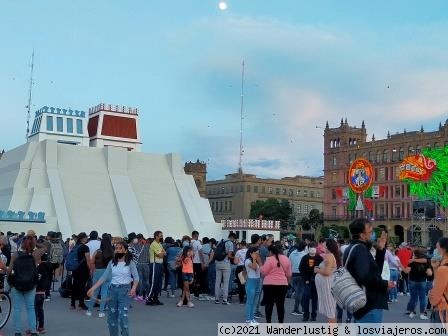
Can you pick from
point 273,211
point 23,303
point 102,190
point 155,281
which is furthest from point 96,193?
point 273,211

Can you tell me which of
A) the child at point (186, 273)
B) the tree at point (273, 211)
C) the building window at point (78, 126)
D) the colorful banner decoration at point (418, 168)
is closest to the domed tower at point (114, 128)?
the building window at point (78, 126)

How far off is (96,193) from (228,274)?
2606cm

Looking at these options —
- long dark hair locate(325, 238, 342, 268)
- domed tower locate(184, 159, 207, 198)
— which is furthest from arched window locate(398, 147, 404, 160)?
long dark hair locate(325, 238, 342, 268)

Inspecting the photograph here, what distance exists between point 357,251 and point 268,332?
463 centimetres

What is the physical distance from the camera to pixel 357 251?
5469mm

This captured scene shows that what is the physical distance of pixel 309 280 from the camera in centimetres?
1191

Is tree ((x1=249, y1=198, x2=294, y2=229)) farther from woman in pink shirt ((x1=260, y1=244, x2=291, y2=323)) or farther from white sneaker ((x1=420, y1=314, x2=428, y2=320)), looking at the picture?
A: woman in pink shirt ((x1=260, y1=244, x2=291, y2=323))

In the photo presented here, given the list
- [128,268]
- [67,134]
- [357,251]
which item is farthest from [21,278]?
[67,134]

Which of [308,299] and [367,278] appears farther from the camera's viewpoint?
[308,299]

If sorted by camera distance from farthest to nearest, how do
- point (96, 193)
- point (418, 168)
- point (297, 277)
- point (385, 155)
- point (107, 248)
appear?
point (385, 155) < point (418, 168) < point (96, 193) < point (297, 277) < point (107, 248)

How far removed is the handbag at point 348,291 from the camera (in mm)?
5336

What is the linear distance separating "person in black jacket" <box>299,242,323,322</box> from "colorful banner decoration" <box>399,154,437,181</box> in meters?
30.3

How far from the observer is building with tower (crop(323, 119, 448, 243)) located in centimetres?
7362

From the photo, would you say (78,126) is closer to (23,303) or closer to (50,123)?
(50,123)
